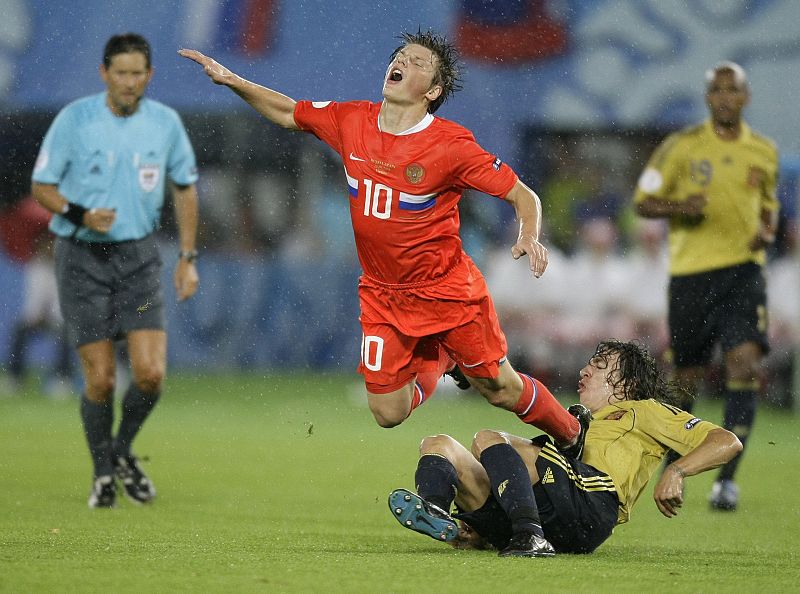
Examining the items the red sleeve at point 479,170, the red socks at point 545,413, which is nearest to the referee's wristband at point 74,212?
the red sleeve at point 479,170

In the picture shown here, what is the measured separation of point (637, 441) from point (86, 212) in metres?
3.50

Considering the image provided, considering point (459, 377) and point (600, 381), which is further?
point (459, 377)

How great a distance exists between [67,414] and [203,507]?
5113 millimetres

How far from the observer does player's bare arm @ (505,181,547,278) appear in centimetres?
545

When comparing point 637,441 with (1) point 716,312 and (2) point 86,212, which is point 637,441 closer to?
(1) point 716,312

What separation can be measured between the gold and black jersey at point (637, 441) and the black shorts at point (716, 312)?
9.09 feet

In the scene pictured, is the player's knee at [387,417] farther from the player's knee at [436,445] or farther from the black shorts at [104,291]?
the black shorts at [104,291]

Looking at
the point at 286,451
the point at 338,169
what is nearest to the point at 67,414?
the point at 286,451

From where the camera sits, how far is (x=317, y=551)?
220 inches

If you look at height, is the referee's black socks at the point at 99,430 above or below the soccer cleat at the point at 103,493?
above

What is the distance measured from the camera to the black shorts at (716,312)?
8.36 metres

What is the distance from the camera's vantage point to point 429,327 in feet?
20.6

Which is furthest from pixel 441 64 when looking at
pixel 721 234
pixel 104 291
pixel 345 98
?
pixel 345 98

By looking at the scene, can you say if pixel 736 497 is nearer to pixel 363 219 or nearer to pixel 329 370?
pixel 363 219
